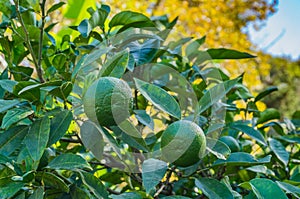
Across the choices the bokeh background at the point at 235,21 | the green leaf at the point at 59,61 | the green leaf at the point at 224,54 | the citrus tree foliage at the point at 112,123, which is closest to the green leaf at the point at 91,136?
the citrus tree foliage at the point at 112,123

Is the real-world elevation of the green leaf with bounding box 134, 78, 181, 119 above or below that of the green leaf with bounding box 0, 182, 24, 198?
above

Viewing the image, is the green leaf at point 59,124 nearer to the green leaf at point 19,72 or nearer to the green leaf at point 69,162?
the green leaf at point 69,162

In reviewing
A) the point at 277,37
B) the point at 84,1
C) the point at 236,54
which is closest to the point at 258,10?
the point at 277,37

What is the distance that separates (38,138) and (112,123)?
8cm

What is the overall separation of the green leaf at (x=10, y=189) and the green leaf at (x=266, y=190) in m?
0.23

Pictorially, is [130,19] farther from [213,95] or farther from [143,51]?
[213,95]

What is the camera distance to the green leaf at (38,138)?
1.31 feet

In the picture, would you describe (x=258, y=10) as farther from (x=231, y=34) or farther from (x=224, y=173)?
(x=224, y=173)

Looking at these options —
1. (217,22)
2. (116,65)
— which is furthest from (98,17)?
(217,22)

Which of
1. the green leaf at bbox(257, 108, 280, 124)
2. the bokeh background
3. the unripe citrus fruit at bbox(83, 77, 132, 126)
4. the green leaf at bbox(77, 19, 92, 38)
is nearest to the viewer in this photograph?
the unripe citrus fruit at bbox(83, 77, 132, 126)

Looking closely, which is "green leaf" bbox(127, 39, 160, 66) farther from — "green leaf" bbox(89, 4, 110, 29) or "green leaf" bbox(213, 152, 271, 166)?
"green leaf" bbox(213, 152, 271, 166)

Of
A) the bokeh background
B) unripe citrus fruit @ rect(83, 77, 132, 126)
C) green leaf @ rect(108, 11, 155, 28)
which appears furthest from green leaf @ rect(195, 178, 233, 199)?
the bokeh background

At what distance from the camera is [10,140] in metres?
0.46

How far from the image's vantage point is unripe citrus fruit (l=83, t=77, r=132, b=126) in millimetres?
375
